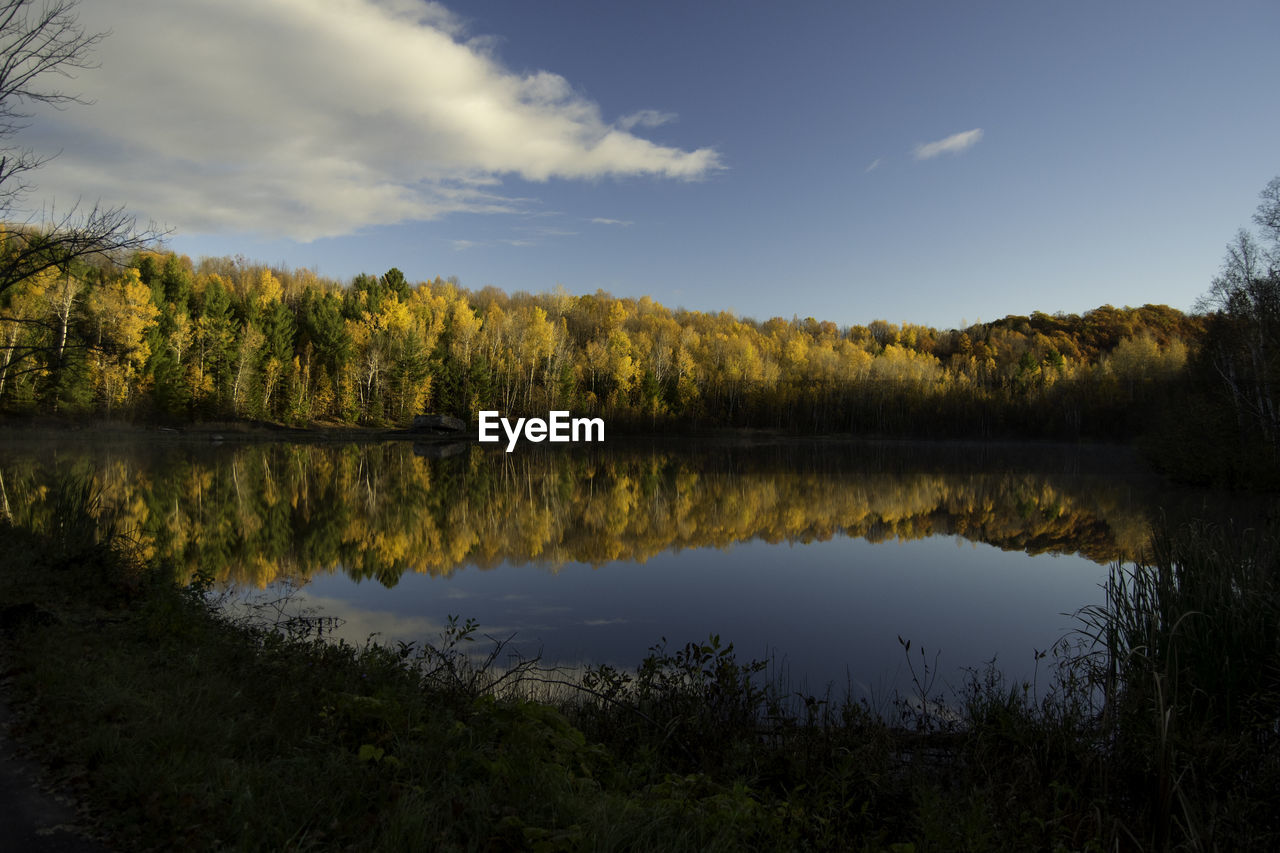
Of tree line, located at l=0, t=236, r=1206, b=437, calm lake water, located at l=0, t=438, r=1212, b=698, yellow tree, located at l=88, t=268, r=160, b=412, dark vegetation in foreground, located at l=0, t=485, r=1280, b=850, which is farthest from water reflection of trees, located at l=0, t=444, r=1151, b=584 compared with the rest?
tree line, located at l=0, t=236, r=1206, b=437

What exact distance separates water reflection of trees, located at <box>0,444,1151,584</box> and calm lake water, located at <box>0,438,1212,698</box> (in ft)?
0.35

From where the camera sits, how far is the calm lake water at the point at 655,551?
902 centimetres

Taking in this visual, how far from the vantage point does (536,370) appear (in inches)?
2625

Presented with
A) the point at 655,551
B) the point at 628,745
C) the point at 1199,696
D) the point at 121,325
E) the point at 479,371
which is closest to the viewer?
the point at 628,745

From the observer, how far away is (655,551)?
14.5 m

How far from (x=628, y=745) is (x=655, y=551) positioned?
9.06 m

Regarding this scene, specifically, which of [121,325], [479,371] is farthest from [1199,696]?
[479,371]

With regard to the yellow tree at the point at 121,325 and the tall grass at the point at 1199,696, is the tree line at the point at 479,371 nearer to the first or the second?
the yellow tree at the point at 121,325

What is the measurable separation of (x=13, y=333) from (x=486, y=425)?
32.3m

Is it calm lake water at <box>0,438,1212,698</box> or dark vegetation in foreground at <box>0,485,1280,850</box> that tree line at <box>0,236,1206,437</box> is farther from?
dark vegetation in foreground at <box>0,485,1280,850</box>

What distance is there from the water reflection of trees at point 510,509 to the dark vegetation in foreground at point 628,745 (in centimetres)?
621

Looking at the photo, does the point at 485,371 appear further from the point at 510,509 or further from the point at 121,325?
the point at 510,509

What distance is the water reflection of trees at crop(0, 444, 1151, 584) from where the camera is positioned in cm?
1364

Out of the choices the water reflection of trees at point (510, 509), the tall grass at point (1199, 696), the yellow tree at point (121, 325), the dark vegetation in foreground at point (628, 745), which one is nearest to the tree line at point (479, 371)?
the yellow tree at point (121, 325)
